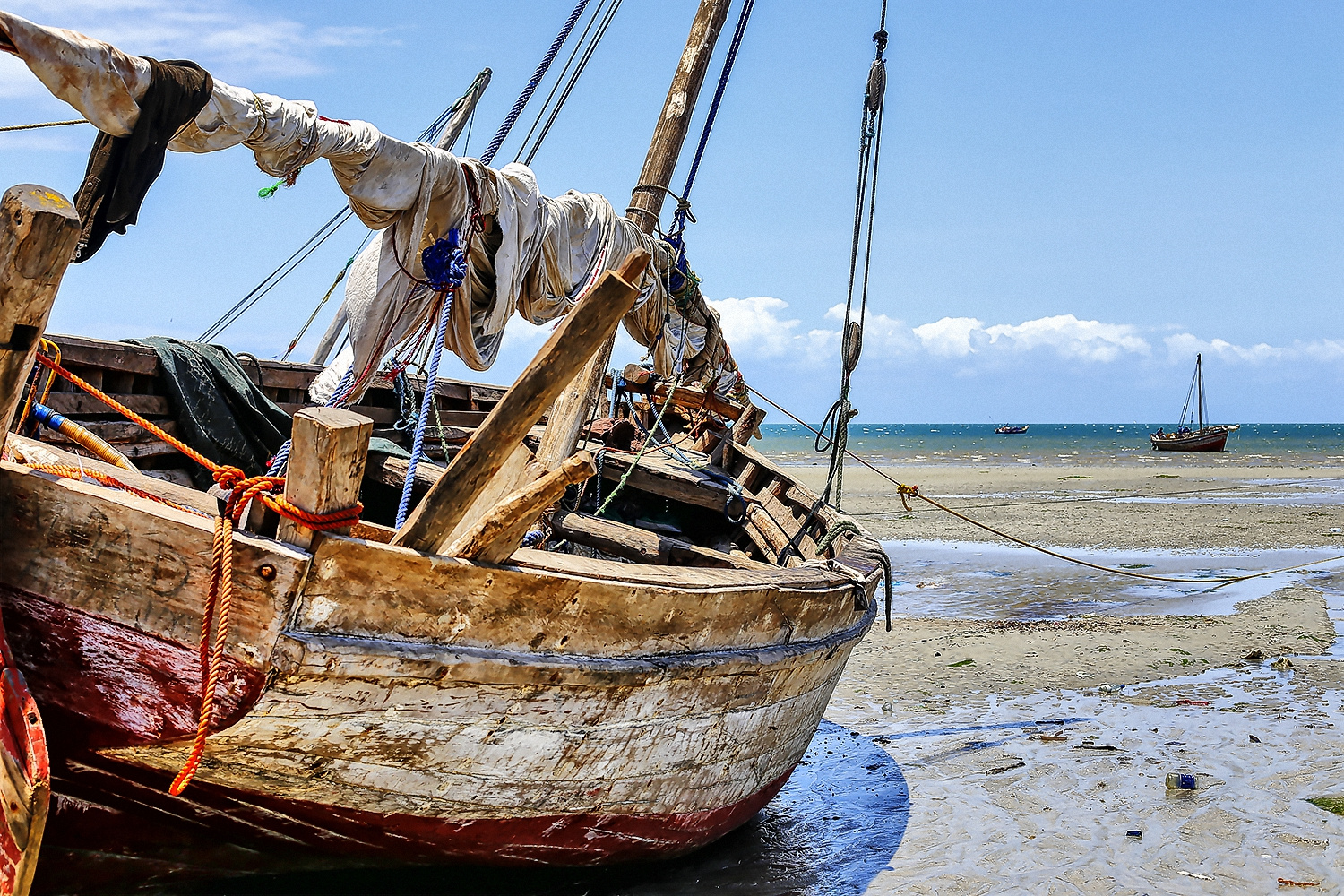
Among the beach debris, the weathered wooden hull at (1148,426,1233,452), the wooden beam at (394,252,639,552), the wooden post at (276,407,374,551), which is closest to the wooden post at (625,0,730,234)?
the wooden beam at (394,252,639,552)

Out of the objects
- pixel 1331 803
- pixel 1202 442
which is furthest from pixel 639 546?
pixel 1202 442

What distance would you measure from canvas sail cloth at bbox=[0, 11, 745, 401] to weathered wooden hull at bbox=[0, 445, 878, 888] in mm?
1146

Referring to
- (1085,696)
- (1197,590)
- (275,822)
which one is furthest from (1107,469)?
(275,822)

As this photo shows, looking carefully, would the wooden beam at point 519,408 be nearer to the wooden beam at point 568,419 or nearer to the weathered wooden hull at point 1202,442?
the wooden beam at point 568,419

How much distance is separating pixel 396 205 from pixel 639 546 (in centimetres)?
222

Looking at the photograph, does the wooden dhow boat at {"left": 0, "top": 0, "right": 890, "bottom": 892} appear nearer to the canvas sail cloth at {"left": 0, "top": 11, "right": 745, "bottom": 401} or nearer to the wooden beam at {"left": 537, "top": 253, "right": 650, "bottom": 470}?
the canvas sail cloth at {"left": 0, "top": 11, "right": 745, "bottom": 401}

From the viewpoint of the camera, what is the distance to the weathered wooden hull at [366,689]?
2.45 m

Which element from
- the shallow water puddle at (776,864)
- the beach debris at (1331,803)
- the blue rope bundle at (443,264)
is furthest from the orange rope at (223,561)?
the beach debris at (1331,803)

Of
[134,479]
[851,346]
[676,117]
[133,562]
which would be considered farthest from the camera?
[851,346]

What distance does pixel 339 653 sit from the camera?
249 centimetres

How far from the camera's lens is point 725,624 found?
3.35 metres

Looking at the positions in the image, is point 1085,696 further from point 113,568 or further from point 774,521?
point 113,568

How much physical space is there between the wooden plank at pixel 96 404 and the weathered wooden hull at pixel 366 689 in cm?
198

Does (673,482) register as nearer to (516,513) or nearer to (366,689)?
(516,513)
